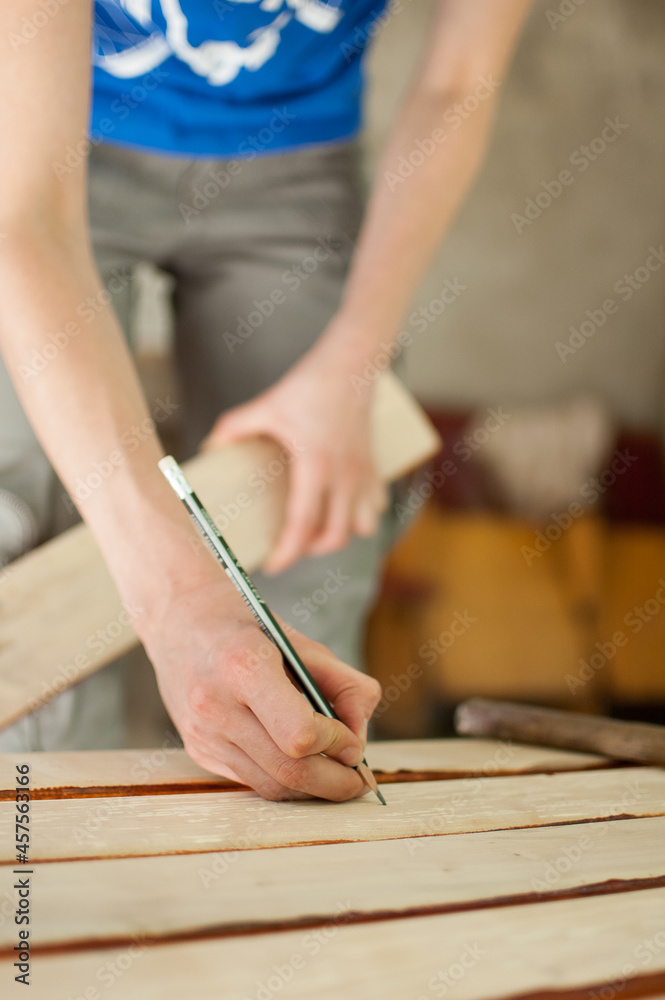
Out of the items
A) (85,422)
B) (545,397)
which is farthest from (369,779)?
(545,397)

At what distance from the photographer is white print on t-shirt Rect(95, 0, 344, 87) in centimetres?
64

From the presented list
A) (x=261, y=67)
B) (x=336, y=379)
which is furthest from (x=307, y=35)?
(x=336, y=379)

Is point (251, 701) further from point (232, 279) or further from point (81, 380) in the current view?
point (232, 279)

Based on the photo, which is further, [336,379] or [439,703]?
[439,703]

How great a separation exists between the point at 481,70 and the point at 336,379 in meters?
0.32

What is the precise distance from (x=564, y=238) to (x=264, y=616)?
1515mm

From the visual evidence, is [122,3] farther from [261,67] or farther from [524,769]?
[524,769]

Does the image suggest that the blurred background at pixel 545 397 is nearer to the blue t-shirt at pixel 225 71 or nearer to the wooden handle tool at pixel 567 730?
the blue t-shirt at pixel 225 71

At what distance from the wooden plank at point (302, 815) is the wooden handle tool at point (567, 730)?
0.18 feet

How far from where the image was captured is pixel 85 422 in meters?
0.48

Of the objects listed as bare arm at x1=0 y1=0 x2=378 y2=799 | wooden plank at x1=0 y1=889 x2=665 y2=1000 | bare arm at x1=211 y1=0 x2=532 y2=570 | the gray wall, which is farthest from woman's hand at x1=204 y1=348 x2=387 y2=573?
the gray wall

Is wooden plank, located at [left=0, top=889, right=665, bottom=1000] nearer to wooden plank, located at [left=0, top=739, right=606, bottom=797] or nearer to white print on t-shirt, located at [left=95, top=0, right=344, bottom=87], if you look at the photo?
wooden plank, located at [left=0, top=739, right=606, bottom=797]

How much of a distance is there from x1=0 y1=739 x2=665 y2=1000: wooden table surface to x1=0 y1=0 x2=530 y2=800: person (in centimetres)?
10

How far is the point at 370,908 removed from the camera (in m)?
0.25
